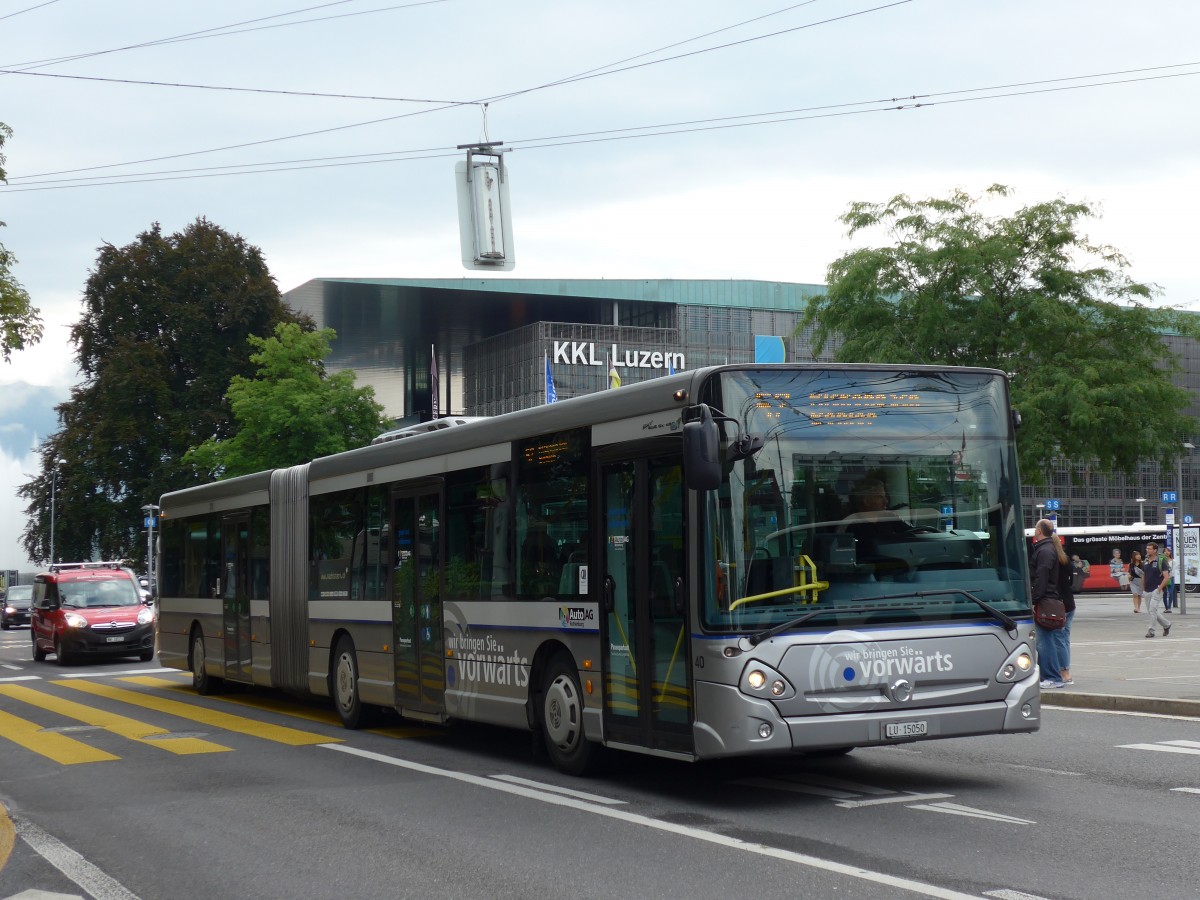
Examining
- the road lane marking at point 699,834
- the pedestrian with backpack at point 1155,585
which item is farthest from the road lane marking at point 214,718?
the pedestrian with backpack at point 1155,585

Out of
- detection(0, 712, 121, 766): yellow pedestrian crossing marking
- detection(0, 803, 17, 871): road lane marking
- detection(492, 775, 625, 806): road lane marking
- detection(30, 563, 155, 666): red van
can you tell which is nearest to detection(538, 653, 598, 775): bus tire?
detection(492, 775, 625, 806): road lane marking

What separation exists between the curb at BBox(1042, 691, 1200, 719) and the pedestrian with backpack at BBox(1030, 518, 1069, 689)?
46cm

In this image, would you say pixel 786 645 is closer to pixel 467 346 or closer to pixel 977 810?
pixel 977 810

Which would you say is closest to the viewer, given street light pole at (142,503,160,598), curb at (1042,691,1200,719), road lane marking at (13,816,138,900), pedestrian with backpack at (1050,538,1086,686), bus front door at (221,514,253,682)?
road lane marking at (13,816,138,900)

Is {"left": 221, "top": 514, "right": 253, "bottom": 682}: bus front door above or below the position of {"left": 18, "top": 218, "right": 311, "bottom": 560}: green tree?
below

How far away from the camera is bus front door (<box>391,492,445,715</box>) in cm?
1358

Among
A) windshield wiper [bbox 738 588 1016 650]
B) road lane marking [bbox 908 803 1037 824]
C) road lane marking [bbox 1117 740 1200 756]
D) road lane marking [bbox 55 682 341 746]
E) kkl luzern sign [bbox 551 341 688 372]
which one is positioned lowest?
road lane marking [bbox 55 682 341 746]

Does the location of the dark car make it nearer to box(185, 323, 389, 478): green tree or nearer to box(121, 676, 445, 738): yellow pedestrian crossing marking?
box(185, 323, 389, 478): green tree

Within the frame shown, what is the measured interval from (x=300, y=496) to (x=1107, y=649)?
13.7m

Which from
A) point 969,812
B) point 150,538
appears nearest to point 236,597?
point 969,812

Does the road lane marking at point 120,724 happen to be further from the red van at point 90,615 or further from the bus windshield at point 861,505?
the red van at point 90,615

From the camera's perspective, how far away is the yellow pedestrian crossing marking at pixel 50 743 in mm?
13531

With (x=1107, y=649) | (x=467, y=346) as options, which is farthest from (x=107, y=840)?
(x=467, y=346)

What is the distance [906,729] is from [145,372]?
47589 millimetres
